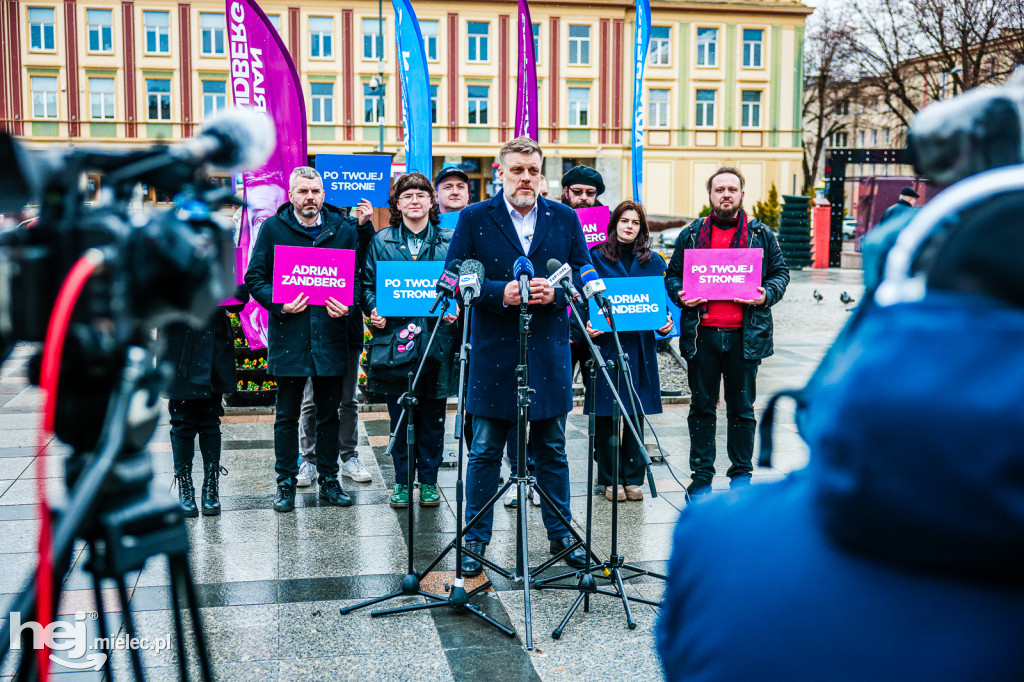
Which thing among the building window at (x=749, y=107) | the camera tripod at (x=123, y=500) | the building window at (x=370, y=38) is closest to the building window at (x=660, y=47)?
the building window at (x=749, y=107)

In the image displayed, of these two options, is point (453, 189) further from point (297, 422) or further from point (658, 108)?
point (658, 108)

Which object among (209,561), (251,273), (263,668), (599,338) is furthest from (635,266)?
(263,668)

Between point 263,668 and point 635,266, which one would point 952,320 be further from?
point 635,266

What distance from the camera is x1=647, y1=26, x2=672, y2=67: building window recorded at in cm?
4753

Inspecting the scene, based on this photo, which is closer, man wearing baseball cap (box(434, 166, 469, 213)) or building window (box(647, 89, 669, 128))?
man wearing baseball cap (box(434, 166, 469, 213))

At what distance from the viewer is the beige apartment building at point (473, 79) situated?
42.7 meters

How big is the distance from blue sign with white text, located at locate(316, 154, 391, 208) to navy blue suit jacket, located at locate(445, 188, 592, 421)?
4877 mm

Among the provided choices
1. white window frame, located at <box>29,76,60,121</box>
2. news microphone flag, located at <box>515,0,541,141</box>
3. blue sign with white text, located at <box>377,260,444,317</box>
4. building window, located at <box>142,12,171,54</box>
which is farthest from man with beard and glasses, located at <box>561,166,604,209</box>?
white window frame, located at <box>29,76,60,121</box>

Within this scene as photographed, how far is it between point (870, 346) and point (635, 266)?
4.99 metres

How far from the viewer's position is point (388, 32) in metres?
43.7

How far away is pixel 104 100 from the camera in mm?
43281

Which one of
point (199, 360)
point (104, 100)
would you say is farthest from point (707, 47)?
point (199, 360)

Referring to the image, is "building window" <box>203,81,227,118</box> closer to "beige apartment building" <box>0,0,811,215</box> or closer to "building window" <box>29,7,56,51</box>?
"beige apartment building" <box>0,0,811,215</box>

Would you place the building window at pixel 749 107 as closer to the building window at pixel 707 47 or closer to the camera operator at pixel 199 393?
the building window at pixel 707 47
